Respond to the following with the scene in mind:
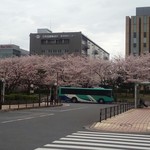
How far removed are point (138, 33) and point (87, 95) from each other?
151 feet

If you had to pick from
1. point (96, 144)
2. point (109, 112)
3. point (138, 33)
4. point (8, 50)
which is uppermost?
point (138, 33)

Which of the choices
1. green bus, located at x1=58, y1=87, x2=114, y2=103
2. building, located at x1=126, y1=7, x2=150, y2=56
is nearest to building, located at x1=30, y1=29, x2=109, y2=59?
building, located at x1=126, y1=7, x2=150, y2=56

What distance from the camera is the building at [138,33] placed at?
9944 cm

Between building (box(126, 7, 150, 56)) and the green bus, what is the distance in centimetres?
4219

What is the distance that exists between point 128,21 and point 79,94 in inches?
1808

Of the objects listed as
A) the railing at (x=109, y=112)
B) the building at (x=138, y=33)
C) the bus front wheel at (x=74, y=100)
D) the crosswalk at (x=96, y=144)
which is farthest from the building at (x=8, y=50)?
the crosswalk at (x=96, y=144)

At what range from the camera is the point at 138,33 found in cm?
10025

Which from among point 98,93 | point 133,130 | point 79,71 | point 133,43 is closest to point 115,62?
point 79,71

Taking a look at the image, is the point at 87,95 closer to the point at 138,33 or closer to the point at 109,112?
the point at 109,112

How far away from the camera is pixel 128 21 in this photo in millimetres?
99688

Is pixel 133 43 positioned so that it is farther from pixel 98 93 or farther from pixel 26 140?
pixel 26 140

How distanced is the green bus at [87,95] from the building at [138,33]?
4219cm

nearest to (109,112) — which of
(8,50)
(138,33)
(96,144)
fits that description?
(96,144)

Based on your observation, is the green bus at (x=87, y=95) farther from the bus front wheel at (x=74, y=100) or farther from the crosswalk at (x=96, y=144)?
the crosswalk at (x=96, y=144)
